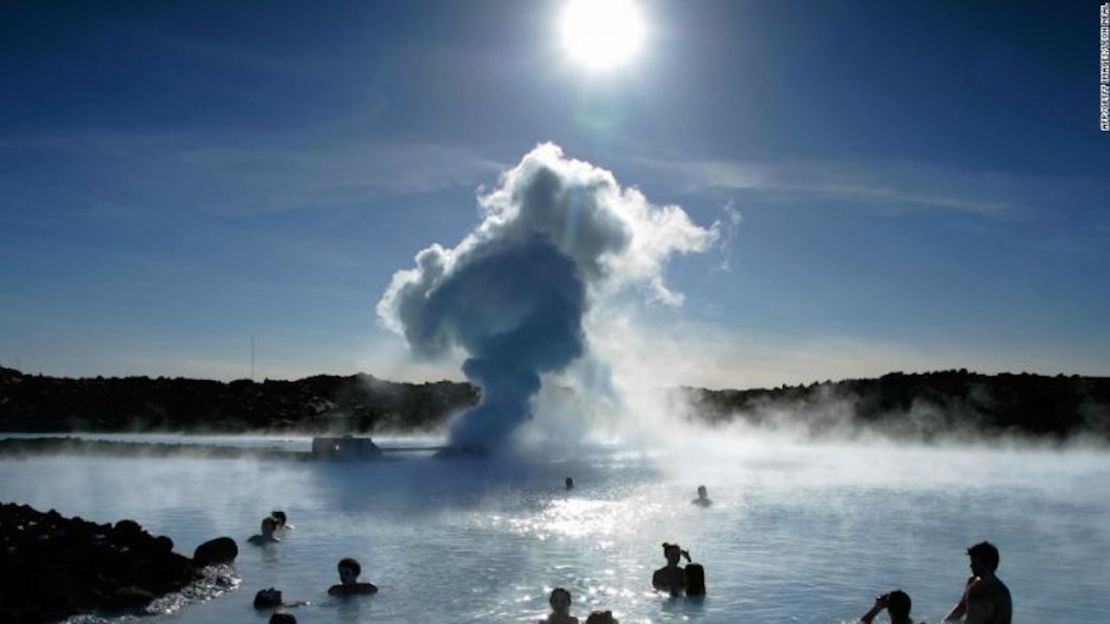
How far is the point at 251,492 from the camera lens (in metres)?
38.2

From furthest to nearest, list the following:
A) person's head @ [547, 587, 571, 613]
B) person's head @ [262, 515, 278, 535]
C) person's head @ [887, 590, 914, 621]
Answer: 1. person's head @ [262, 515, 278, 535]
2. person's head @ [547, 587, 571, 613]
3. person's head @ [887, 590, 914, 621]

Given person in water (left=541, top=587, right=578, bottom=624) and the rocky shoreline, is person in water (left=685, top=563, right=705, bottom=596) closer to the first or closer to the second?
person in water (left=541, top=587, right=578, bottom=624)

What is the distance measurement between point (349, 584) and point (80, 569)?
491 centimetres

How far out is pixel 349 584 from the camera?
17297mm

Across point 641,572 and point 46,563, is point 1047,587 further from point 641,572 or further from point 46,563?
point 46,563

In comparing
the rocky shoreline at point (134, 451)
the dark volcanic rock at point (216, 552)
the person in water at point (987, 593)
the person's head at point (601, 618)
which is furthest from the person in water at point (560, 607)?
the rocky shoreline at point (134, 451)

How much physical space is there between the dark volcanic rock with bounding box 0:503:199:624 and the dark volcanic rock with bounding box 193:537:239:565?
1081 millimetres

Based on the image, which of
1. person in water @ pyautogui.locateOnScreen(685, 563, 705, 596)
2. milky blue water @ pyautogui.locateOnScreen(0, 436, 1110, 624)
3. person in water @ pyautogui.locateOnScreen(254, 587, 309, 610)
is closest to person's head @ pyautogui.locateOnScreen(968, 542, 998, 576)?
milky blue water @ pyautogui.locateOnScreen(0, 436, 1110, 624)

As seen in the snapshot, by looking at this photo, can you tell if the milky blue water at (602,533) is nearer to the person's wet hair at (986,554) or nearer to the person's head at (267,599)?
the person's head at (267,599)

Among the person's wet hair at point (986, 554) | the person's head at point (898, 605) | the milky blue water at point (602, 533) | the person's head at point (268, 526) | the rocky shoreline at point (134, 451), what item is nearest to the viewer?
the person's wet hair at point (986, 554)

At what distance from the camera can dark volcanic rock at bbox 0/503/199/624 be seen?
14703 millimetres

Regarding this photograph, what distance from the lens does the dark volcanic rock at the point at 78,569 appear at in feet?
48.2

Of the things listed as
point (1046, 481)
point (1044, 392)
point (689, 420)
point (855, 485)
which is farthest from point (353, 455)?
point (689, 420)

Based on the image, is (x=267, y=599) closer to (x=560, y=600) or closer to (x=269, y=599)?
(x=269, y=599)
